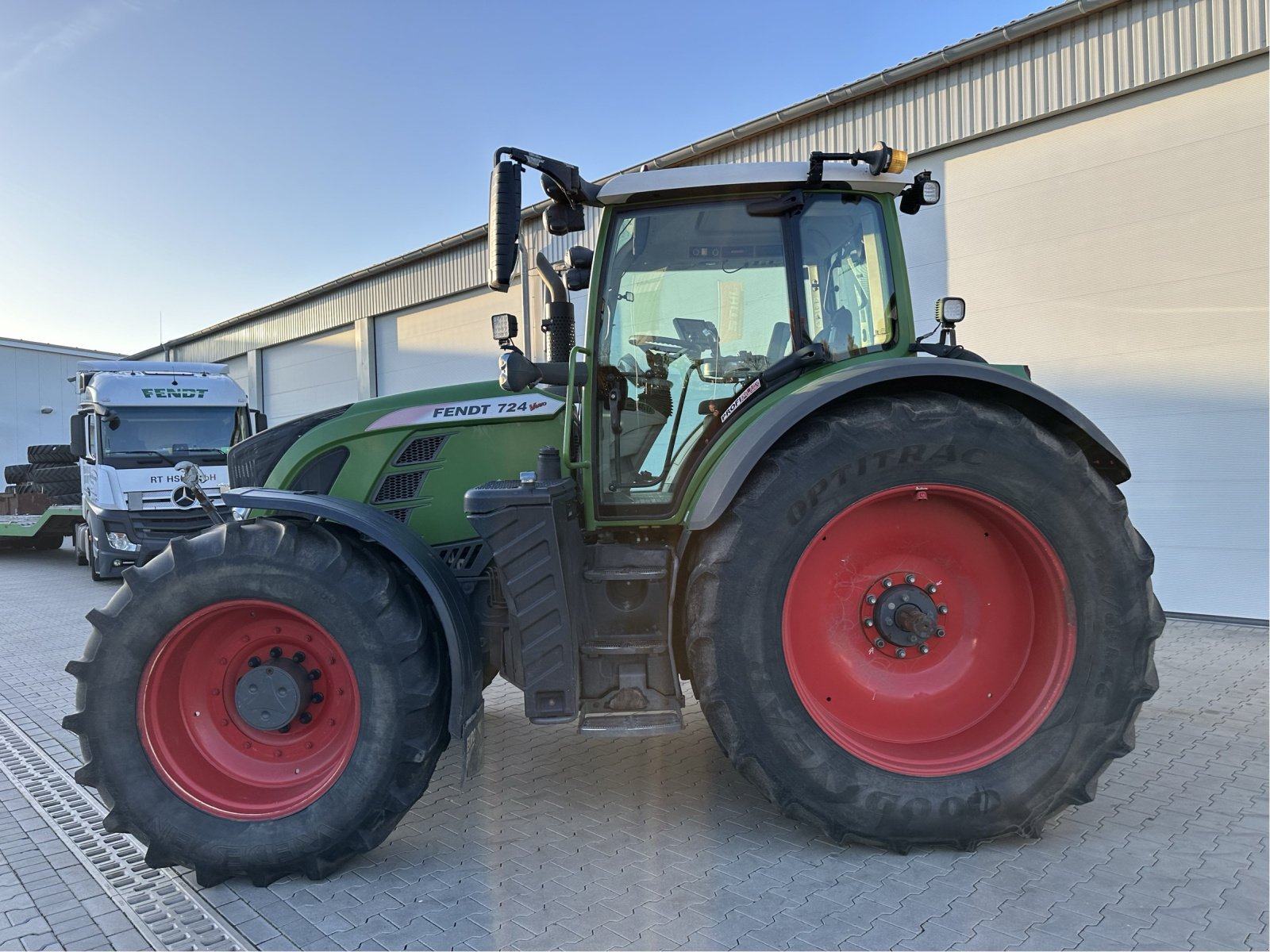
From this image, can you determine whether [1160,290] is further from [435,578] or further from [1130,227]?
[435,578]

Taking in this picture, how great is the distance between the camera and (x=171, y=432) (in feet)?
35.1

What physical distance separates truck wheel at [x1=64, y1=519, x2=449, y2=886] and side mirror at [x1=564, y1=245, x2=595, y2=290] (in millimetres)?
1445

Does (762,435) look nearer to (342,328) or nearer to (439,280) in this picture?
(439,280)

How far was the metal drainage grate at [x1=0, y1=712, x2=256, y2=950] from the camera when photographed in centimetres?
248

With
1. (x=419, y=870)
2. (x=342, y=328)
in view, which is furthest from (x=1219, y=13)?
(x=342, y=328)

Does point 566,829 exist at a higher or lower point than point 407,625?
lower

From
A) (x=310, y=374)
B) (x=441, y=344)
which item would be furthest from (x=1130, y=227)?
(x=310, y=374)

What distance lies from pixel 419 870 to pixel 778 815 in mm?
1289

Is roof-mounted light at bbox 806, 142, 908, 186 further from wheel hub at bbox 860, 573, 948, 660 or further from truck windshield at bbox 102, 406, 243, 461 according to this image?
truck windshield at bbox 102, 406, 243, 461

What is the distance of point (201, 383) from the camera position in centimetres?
1098

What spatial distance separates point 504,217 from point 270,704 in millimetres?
1827

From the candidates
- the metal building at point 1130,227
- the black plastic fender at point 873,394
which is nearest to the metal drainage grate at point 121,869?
the black plastic fender at point 873,394

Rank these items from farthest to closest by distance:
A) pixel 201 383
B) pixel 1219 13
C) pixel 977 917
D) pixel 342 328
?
pixel 342 328 < pixel 201 383 < pixel 1219 13 < pixel 977 917

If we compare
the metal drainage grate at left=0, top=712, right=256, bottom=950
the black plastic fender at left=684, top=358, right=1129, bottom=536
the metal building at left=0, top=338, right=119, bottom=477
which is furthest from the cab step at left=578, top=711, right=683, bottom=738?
the metal building at left=0, top=338, right=119, bottom=477
